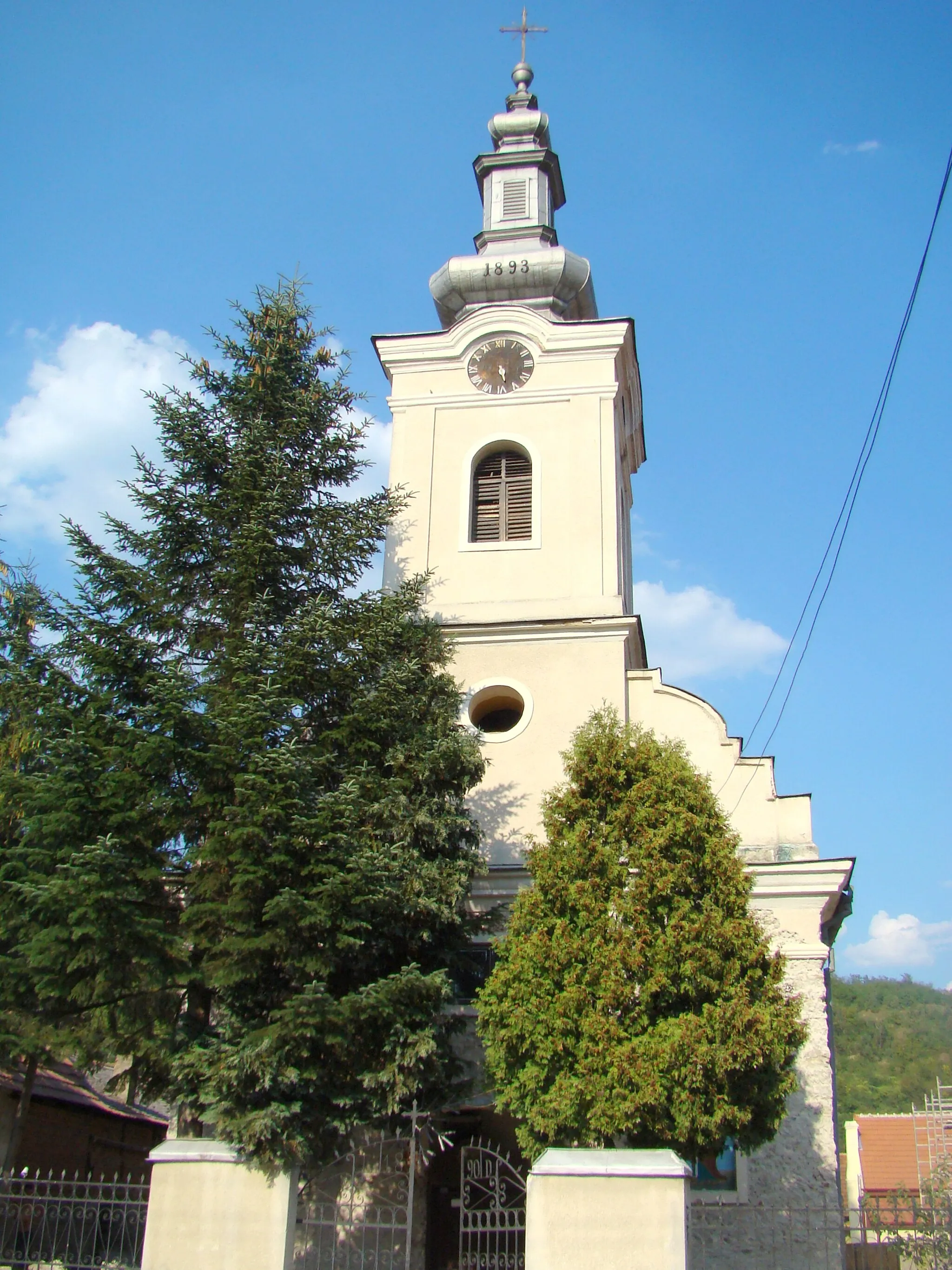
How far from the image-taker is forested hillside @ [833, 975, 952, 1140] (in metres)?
64.5

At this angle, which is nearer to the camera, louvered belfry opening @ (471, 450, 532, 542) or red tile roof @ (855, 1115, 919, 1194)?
louvered belfry opening @ (471, 450, 532, 542)

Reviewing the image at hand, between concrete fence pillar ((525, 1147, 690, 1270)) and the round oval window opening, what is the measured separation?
355 inches

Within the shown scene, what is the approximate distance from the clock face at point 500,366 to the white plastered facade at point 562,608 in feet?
0.42

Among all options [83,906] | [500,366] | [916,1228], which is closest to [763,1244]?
[916,1228]

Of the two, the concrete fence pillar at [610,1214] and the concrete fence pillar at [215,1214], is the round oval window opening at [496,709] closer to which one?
the concrete fence pillar at [215,1214]

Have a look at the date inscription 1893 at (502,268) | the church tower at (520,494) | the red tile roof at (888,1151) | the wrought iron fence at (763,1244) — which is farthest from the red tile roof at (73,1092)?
the red tile roof at (888,1151)

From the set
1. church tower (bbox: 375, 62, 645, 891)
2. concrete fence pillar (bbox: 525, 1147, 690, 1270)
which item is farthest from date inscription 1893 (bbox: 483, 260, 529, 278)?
concrete fence pillar (bbox: 525, 1147, 690, 1270)

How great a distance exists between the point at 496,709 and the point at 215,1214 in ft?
31.0

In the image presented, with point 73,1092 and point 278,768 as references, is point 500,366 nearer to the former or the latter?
point 278,768

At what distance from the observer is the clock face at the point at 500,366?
20141 mm

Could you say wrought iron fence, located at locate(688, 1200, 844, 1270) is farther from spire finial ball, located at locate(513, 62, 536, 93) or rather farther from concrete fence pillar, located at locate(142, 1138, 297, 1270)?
spire finial ball, located at locate(513, 62, 536, 93)

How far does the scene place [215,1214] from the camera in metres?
9.76

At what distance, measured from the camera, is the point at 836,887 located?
50.7 ft

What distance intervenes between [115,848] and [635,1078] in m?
5.33
